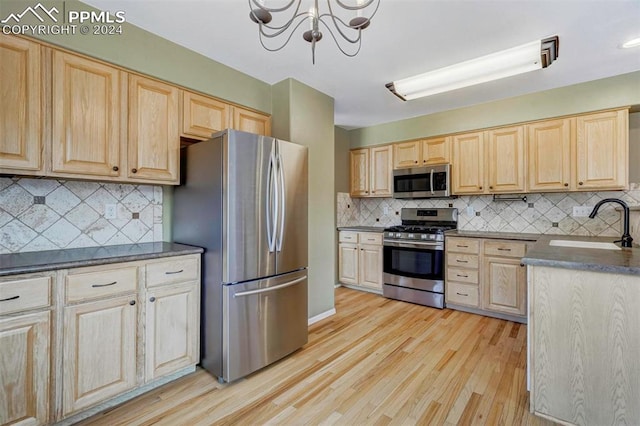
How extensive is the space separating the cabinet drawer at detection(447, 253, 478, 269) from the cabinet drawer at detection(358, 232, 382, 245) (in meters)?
0.92

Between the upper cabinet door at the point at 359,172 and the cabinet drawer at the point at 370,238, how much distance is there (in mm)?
701

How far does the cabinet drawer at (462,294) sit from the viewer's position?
3361mm

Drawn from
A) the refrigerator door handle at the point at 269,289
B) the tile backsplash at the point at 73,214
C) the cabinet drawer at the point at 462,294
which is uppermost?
the tile backsplash at the point at 73,214

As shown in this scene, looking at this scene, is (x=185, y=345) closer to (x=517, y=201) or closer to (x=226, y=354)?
(x=226, y=354)

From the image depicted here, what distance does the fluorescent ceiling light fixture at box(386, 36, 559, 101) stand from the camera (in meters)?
2.29

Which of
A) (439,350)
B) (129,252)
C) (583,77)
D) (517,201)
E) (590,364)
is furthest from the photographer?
(517,201)

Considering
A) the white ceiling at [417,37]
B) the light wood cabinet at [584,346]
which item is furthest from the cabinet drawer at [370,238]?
the light wood cabinet at [584,346]

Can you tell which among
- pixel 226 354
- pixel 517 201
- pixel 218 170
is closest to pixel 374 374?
pixel 226 354

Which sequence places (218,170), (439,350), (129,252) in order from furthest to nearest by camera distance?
(439,350), (218,170), (129,252)

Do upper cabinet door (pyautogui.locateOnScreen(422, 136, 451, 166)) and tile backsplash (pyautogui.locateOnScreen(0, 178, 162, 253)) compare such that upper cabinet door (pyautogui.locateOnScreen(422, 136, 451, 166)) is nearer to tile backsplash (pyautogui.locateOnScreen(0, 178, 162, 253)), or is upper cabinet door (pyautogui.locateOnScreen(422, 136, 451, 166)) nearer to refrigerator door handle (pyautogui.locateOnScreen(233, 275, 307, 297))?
refrigerator door handle (pyautogui.locateOnScreen(233, 275, 307, 297))

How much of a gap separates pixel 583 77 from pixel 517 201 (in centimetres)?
140

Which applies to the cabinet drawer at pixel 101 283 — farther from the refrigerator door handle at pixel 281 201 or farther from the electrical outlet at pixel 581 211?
the electrical outlet at pixel 581 211

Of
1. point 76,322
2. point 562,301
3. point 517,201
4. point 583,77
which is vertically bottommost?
point 76,322

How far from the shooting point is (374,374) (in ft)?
7.07
